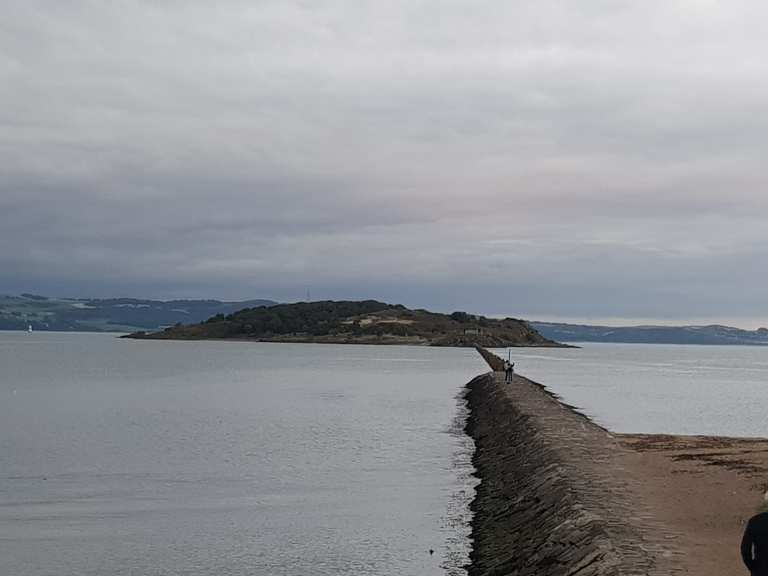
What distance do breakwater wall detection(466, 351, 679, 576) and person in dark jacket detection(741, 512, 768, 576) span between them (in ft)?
17.9

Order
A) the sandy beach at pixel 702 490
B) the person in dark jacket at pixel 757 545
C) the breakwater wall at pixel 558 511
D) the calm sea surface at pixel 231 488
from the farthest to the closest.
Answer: the calm sea surface at pixel 231 488 < the breakwater wall at pixel 558 511 < the sandy beach at pixel 702 490 < the person in dark jacket at pixel 757 545

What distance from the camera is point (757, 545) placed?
8.98 m

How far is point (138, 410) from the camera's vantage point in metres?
63.2

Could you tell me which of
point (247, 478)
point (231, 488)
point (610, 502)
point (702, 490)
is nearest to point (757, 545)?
point (610, 502)

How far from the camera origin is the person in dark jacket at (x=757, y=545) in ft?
29.1

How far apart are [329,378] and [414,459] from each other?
69577mm

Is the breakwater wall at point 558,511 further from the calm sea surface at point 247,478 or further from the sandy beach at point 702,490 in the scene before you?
the calm sea surface at point 247,478

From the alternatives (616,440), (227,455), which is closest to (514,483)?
(616,440)

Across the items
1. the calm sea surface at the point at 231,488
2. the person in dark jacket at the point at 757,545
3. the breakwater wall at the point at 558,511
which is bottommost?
the calm sea surface at the point at 231,488

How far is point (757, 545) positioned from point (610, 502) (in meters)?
11.8

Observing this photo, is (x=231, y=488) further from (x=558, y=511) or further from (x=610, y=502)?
(x=610, y=502)

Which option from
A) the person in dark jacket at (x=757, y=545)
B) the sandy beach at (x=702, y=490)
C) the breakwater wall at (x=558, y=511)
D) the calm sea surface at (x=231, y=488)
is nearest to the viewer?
the person in dark jacket at (x=757, y=545)

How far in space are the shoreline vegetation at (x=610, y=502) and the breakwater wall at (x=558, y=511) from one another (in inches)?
1.3

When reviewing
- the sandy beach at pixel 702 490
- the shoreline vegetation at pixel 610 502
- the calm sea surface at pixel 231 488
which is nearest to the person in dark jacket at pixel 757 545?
the sandy beach at pixel 702 490
